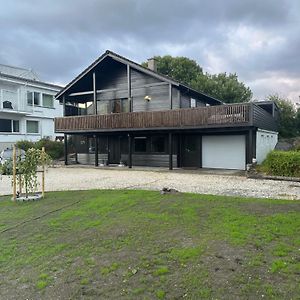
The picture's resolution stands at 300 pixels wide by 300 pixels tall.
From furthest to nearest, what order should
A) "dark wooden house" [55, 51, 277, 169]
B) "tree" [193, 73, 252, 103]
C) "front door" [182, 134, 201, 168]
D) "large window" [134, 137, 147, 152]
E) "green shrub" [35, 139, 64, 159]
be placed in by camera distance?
"tree" [193, 73, 252, 103]
"green shrub" [35, 139, 64, 159]
"large window" [134, 137, 147, 152]
"front door" [182, 134, 201, 168]
"dark wooden house" [55, 51, 277, 169]

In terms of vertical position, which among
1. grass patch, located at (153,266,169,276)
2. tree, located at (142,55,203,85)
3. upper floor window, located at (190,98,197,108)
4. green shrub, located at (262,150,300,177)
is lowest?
grass patch, located at (153,266,169,276)

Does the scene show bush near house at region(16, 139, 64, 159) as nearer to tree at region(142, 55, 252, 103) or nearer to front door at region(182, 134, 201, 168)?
front door at region(182, 134, 201, 168)

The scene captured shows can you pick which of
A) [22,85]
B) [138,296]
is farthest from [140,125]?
[22,85]

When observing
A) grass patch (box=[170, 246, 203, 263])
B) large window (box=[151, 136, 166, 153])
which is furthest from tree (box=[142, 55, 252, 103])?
grass patch (box=[170, 246, 203, 263])

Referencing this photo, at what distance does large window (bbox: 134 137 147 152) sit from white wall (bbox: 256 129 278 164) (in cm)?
767

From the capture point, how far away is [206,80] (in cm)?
4103

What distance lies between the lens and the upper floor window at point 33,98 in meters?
33.9

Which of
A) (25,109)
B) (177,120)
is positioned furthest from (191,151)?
(25,109)

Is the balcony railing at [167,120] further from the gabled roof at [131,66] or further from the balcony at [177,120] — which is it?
the gabled roof at [131,66]

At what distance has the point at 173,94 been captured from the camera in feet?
68.4

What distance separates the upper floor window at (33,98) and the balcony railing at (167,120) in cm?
1235

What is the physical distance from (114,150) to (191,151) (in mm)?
6266

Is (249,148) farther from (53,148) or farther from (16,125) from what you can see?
(16,125)

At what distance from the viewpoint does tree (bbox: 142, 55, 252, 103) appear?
40.6 m
